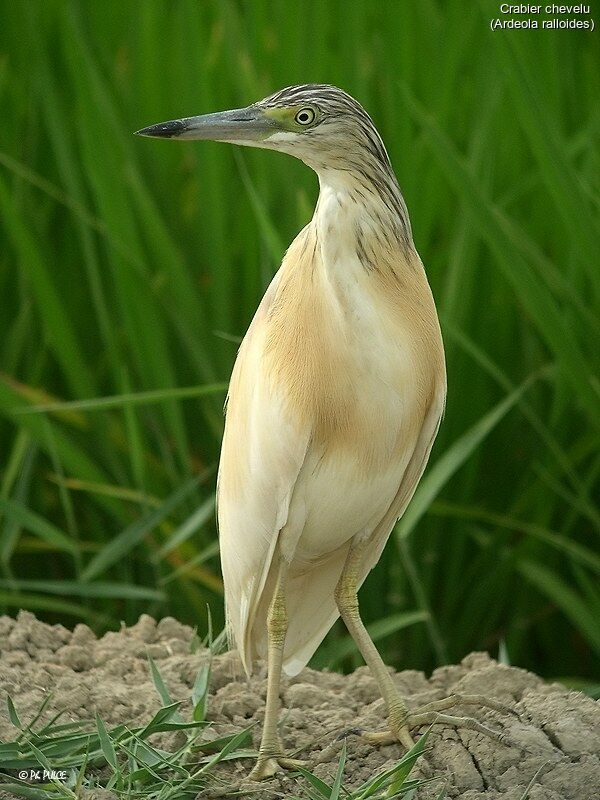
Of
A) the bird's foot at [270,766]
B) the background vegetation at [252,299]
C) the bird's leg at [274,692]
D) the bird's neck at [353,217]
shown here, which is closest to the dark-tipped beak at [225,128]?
the bird's neck at [353,217]

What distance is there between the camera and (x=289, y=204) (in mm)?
3785

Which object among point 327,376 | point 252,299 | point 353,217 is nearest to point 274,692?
point 327,376

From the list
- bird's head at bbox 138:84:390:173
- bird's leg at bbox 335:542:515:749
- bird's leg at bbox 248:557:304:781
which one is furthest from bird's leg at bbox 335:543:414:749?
bird's head at bbox 138:84:390:173

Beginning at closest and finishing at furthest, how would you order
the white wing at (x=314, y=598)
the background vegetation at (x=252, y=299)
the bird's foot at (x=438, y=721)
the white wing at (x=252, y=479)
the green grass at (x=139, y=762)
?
the green grass at (x=139, y=762), the white wing at (x=252, y=479), the bird's foot at (x=438, y=721), the white wing at (x=314, y=598), the background vegetation at (x=252, y=299)

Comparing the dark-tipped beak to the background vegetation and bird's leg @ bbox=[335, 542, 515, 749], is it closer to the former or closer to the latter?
bird's leg @ bbox=[335, 542, 515, 749]

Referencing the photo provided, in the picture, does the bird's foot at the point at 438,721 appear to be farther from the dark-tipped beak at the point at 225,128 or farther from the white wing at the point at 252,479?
the dark-tipped beak at the point at 225,128

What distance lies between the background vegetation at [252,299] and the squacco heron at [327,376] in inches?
33.0

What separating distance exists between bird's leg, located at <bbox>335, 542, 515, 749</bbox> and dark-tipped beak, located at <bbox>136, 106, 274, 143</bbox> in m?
0.89

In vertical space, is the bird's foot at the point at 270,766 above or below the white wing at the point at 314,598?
below

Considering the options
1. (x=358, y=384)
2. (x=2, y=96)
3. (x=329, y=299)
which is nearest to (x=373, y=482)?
(x=358, y=384)

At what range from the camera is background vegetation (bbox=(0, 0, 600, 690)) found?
353cm

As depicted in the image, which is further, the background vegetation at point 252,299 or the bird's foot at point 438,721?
the background vegetation at point 252,299

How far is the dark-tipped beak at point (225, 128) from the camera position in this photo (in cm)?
233

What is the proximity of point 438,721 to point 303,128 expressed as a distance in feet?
3.98
